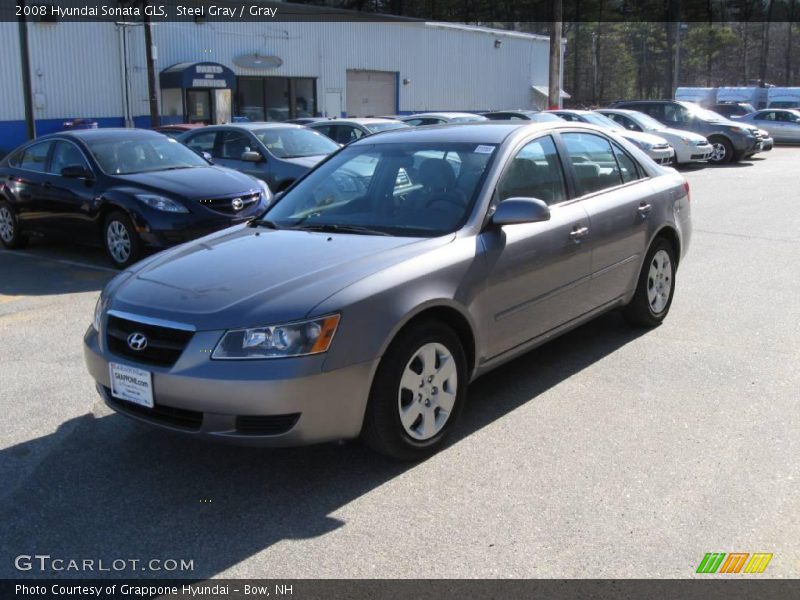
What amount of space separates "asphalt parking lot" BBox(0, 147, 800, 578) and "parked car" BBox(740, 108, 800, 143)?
28286 mm

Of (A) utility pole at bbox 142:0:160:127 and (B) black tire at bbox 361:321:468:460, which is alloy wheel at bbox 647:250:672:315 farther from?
(A) utility pole at bbox 142:0:160:127

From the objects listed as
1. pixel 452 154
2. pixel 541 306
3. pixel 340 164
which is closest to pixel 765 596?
pixel 541 306

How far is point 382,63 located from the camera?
36.4m

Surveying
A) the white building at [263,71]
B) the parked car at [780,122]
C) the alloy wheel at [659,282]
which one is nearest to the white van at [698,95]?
the white building at [263,71]

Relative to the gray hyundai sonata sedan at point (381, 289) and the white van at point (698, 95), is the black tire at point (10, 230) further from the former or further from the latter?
the white van at point (698, 95)

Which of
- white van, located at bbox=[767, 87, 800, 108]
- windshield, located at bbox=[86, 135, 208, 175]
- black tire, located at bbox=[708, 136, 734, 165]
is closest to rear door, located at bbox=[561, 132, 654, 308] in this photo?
windshield, located at bbox=[86, 135, 208, 175]

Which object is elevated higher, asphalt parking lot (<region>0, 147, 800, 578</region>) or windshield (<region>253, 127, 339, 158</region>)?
windshield (<region>253, 127, 339, 158</region>)

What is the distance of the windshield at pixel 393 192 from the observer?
15.1 feet

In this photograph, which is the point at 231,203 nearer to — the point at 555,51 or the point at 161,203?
the point at 161,203

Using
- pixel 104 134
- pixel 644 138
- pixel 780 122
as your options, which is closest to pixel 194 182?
pixel 104 134

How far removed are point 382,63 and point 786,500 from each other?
3457cm

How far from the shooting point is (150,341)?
12.5 feet

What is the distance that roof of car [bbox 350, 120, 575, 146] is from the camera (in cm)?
501

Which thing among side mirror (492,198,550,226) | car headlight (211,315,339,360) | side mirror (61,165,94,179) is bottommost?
car headlight (211,315,339,360)
